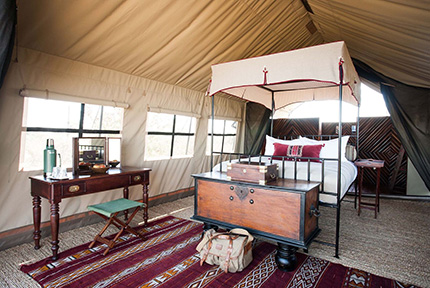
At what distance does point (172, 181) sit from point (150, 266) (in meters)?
2.37

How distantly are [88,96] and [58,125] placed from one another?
0.51 meters

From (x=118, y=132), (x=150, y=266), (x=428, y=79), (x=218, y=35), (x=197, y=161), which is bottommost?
(x=150, y=266)

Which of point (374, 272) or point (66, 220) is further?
point (66, 220)

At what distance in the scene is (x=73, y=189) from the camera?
8.48 ft

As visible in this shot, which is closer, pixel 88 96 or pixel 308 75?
pixel 308 75

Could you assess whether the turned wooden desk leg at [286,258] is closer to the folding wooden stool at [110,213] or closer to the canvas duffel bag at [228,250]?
the canvas duffel bag at [228,250]

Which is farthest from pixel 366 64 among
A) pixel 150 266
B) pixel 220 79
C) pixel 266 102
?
pixel 150 266

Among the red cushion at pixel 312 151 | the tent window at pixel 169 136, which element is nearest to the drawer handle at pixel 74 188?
the tent window at pixel 169 136

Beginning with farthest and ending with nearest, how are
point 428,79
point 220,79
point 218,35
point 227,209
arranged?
point 428,79
point 218,35
point 220,79
point 227,209

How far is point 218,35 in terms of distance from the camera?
12.0 feet

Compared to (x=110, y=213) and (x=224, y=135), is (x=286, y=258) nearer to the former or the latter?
(x=110, y=213)

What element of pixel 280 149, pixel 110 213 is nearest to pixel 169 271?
pixel 110 213

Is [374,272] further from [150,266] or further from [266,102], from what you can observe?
[266,102]

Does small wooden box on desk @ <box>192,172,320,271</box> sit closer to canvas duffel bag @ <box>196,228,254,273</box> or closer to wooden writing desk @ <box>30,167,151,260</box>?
canvas duffel bag @ <box>196,228,254,273</box>
